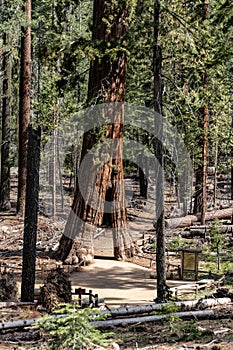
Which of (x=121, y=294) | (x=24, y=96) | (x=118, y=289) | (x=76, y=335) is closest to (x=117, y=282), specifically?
(x=118, y=289)

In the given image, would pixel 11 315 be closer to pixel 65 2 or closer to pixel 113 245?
pixel 113 245

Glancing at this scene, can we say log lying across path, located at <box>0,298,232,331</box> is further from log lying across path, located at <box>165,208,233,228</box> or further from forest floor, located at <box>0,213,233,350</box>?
log lying across path, located at <box>165,208,233,228</box>

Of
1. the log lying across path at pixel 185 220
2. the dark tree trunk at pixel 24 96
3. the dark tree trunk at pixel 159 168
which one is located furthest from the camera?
the log lying across path at pixel 185 220

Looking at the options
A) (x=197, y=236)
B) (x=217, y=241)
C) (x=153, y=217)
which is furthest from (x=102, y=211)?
(x=153, y=217)

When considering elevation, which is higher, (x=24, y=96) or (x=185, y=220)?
(x=24, y=96)

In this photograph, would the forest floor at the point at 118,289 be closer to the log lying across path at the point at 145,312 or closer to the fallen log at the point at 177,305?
the log lying across path at the point at 145,312

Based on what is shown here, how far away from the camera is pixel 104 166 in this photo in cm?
1755

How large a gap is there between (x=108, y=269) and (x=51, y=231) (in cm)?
616

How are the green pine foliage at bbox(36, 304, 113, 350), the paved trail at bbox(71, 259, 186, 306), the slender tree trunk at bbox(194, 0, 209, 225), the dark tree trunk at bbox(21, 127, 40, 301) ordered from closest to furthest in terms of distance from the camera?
the green pine foliage at bbox(36, 304, 113, 350), the dark tree trunk at bbox(21, 127, 40, 301), the paved trail at bbox(71, 259, 186, 306), the slender tree trunk at bbox(194, 0, 209, 225)

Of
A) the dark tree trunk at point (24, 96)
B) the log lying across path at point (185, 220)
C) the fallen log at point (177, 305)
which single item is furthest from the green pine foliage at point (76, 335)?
the log lying across path at point (185, 220)

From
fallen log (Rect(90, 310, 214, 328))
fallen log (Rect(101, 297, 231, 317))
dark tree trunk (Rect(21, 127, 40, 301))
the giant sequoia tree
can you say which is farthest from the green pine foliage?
the giant sequoia tree

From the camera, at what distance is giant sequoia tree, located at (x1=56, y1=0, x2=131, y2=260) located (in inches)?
658

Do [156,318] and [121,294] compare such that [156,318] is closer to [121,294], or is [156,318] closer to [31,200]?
[121,294]

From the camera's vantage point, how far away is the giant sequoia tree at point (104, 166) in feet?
54.9
